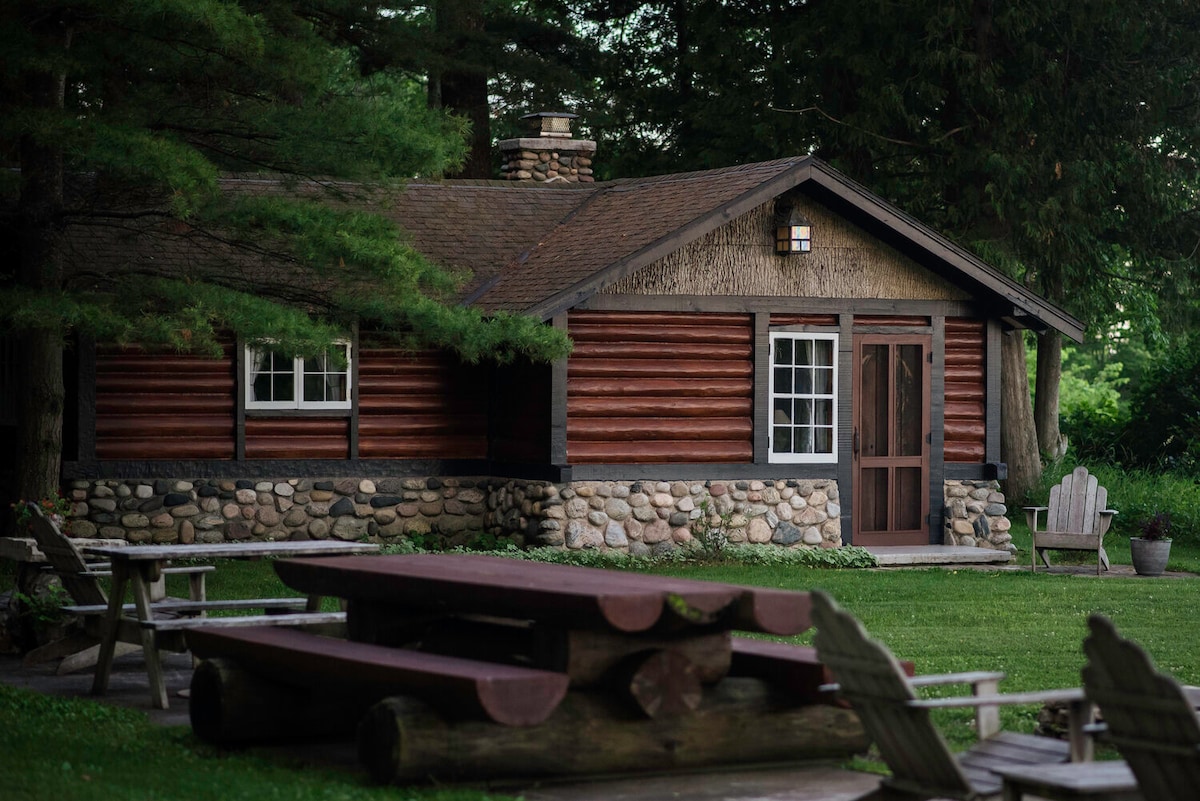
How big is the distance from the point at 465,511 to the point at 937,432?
Answer: 536cm

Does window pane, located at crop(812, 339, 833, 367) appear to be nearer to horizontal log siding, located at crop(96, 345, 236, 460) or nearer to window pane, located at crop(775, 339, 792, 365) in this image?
window pane, located at crop(775, 339, 792, 365)

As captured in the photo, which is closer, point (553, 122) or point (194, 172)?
point (194, 172)

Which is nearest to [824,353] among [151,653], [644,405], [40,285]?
[644,405]

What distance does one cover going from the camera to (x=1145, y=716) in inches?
218

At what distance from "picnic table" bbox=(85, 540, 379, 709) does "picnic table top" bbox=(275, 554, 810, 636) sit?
1443 millimetres

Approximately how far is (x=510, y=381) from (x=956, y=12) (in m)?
9.78

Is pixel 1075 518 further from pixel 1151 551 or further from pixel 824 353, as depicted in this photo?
pixel 824 353

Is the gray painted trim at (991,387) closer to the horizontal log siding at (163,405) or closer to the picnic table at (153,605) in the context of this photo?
the horizontal log siding at (163,405)

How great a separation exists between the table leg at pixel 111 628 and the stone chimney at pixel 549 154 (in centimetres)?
1378

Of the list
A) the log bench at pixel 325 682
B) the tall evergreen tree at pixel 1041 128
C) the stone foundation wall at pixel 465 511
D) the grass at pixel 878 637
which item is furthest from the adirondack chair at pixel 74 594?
the tall evergreen tree at pixel 1041 128

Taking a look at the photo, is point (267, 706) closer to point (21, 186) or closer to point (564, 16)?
point (21, 186)

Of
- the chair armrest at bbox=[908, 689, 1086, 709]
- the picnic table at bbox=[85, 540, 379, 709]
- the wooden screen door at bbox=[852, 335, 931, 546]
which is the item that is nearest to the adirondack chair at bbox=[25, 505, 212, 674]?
the picnic table at bbox=[85, 540, 379, 709]

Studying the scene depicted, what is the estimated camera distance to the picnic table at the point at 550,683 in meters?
7.05

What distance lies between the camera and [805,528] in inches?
765
